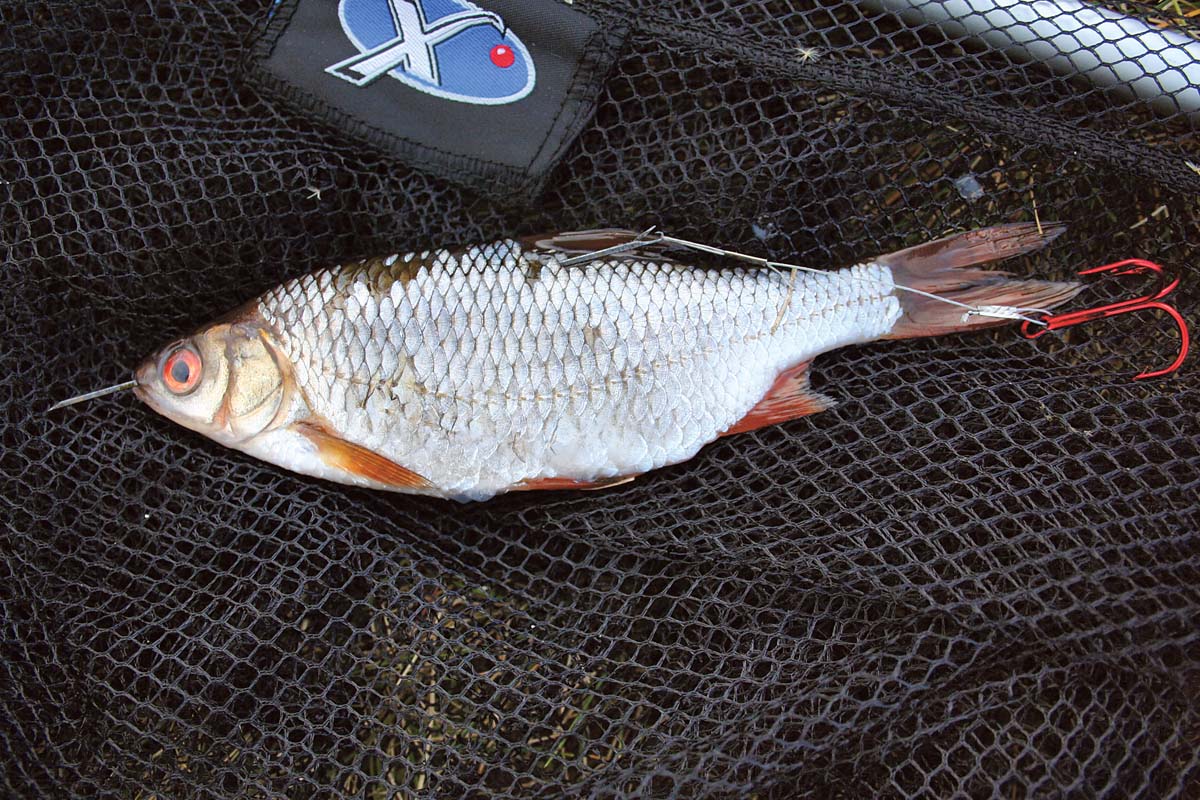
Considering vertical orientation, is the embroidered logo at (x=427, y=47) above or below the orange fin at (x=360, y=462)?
above

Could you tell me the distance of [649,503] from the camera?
1.61m

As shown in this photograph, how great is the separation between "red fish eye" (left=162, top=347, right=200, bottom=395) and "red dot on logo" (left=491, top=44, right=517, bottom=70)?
85 cm

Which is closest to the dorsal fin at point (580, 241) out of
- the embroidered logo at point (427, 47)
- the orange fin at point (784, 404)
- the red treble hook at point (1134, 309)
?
the embroidered logo at point (427, 47)

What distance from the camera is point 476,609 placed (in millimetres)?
1587

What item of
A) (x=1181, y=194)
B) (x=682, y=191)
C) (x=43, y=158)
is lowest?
(x=43, y=158)

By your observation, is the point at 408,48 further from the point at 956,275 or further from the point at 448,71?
the point at 956,275

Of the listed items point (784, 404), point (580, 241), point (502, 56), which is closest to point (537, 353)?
point (580, 241)

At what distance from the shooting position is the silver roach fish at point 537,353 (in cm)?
155

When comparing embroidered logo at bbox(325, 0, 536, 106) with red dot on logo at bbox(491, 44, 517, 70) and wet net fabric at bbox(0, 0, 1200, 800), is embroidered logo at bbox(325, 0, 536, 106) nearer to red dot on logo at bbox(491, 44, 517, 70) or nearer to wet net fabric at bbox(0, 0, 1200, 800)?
red dot on logo at bbox(491, 44, 517, 70)

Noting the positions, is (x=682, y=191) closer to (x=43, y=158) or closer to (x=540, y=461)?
(x=540, y=461)

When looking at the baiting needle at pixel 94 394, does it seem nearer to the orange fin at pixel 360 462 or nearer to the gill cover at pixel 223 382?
the gill cover at pixel 223 382

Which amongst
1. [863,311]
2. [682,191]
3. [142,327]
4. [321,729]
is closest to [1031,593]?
[863,311]

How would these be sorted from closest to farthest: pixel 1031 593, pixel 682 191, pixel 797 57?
1. pixel 1031 593
2. pixel 797 57
3. pixel 682 191

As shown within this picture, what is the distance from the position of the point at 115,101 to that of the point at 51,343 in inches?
19.9
